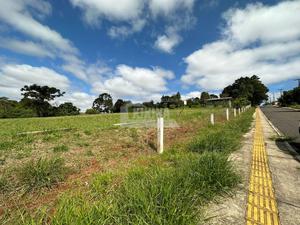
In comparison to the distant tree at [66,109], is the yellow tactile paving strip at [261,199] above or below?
below

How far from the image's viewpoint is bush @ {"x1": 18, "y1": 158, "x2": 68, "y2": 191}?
3947 mm

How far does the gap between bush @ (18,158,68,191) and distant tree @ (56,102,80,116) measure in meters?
66.8

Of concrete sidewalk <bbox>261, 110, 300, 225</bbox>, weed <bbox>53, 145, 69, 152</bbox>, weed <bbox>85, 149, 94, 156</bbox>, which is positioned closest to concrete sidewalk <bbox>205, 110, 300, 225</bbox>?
concrete sidewalk <bbox>261, 110, 300, 225</bbox>

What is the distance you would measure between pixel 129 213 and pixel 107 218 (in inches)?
13.0

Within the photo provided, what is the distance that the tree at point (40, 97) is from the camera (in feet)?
204

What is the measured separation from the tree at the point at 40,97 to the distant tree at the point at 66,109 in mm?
3082

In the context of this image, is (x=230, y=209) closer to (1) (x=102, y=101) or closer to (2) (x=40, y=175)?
(2) (x=40, y=175)

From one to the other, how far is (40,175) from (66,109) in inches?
2867

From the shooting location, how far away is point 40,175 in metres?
4.10

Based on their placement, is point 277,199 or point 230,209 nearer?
point 230,209

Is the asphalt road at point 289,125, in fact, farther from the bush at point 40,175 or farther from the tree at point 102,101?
the tree at point 102,101

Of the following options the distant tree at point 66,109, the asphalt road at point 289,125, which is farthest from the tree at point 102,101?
the asphalt road at point 289,125

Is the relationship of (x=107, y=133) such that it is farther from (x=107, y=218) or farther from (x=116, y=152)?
(x=107, y=218)

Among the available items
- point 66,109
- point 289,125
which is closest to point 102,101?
point 66,109
